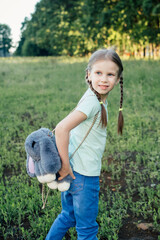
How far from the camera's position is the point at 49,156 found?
5.90 feet

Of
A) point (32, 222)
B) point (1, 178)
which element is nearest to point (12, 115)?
point (1, 178)

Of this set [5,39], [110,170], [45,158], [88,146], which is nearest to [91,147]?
[88,146]

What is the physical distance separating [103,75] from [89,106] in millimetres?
279

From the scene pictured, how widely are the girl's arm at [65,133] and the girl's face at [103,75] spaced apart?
0.96 feet

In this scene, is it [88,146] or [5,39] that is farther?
[5,39]

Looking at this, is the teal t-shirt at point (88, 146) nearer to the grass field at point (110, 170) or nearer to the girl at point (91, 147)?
the girl at point (91, 147)

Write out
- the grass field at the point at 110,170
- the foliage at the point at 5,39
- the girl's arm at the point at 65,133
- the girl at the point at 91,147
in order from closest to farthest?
the girl's arm at the point at 65,133
the girl at the point at 91,147
the grass field at the point at 110,170
the foliage at the point at 5,39

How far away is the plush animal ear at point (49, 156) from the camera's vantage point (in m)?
1.79

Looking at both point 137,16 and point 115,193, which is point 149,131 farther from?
point 137,16

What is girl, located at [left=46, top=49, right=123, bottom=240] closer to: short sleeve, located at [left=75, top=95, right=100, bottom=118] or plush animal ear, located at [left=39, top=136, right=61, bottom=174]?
short sleeve, located at [left=75, top=95, right=100, bottom=118]

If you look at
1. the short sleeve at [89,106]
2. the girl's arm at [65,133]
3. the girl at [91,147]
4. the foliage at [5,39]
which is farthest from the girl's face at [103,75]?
the foliage at [5,39]

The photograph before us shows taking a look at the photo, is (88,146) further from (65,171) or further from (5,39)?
(5,39)

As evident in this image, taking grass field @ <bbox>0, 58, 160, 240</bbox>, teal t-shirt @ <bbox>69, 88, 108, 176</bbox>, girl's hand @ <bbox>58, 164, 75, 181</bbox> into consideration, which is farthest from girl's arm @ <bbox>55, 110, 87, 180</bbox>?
grass field @ <bbox>0, 58, 160, 240</bbox>

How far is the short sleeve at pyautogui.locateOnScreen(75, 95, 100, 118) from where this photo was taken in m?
1.84
